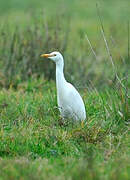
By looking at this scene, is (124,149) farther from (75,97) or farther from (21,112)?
(21,112)

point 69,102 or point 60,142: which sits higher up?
point 69,102

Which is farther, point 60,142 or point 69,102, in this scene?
point 69,102

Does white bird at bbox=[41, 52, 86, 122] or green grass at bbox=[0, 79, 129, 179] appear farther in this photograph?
white bird at bbox=[41, 52, 86, 122]

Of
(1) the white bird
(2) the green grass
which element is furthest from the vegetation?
(1) the white bird

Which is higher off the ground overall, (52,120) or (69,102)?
(69,102)

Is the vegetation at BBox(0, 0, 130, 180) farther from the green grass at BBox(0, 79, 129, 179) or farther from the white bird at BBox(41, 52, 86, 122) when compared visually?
the white bird at BBox(41, 52, 86, 122)

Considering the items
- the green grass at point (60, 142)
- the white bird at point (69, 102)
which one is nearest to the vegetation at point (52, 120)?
the green grass at point (60, 142)

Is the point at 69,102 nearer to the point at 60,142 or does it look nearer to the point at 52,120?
the point at 52,120

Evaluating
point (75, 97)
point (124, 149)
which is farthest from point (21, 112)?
point (124, 149)

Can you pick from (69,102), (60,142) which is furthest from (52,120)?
(60,142)

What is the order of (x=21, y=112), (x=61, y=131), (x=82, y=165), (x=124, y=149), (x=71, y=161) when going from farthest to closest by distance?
1. (x=21, y=112)
2. (x=61, y=131)
3. (x=124, y=149)
4. (x=71, y=161)
5. (x=82, y=165)

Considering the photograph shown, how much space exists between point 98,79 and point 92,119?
3.14 meters

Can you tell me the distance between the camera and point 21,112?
565 cm

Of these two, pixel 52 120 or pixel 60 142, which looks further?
pixel 52 120
